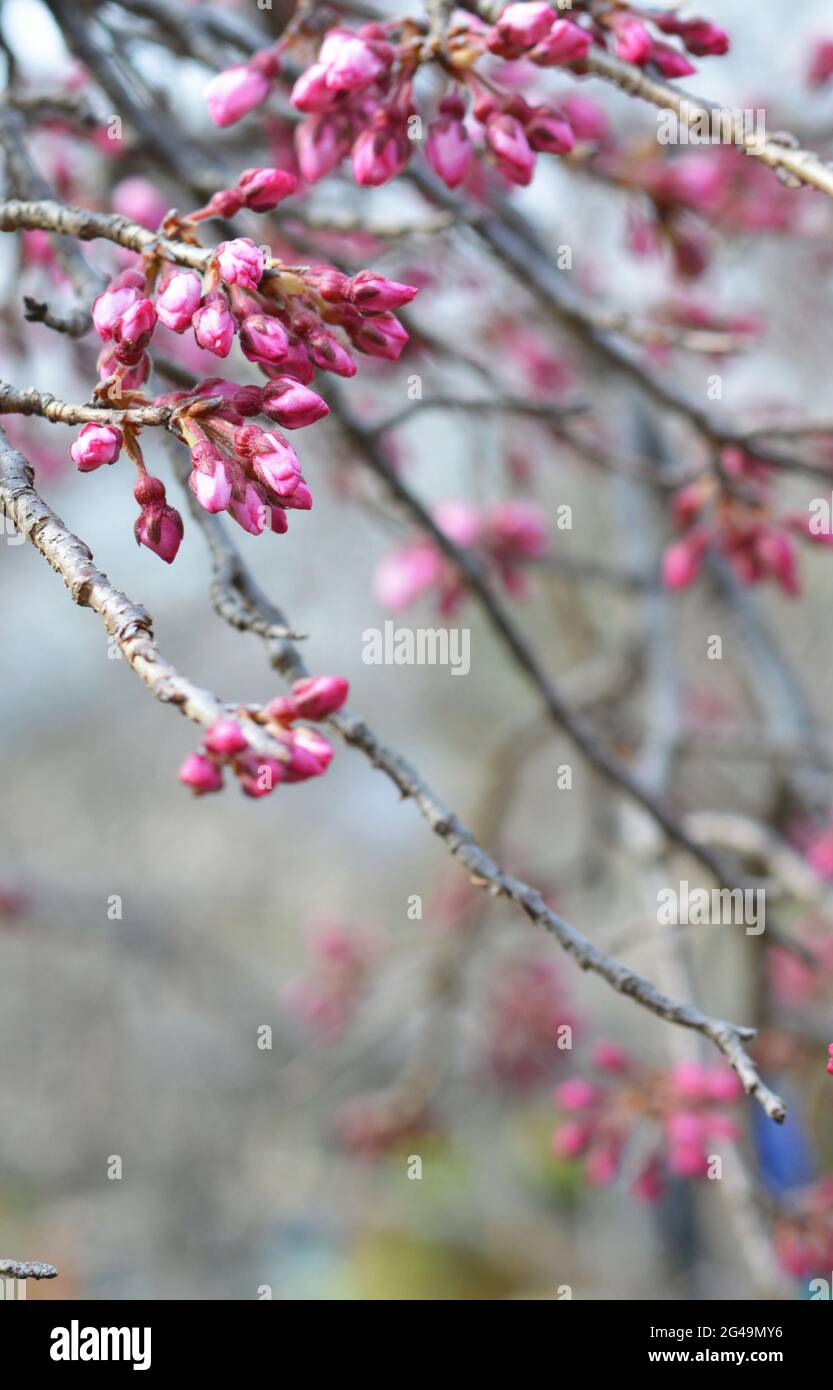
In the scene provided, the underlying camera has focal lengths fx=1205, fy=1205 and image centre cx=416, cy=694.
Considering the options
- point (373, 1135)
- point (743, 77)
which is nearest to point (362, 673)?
point (743, 77)

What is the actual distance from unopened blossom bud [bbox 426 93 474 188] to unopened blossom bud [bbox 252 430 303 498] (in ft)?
1.52

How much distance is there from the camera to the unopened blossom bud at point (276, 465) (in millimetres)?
704

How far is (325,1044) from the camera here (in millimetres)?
3076

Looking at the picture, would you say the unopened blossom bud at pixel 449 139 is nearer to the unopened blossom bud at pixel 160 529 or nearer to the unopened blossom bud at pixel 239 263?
the unopened blossom bud at pixel 239 263

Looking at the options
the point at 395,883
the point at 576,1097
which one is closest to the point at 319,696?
the point at 576,1097

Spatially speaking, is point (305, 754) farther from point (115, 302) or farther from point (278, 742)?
point (115, 302)

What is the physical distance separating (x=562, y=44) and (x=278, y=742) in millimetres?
631

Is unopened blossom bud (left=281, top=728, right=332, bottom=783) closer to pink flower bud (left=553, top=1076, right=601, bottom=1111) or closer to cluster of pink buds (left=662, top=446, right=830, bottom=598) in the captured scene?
cluster of pink buds (left=662, top=446, right=830, bottom=598)

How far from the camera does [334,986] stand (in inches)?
130

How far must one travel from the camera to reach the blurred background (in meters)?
2.51

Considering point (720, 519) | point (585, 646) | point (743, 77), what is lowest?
point (585, 646)

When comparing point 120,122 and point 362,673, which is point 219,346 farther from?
point 362,673

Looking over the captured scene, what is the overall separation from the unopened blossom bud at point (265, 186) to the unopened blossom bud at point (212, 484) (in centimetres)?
24
